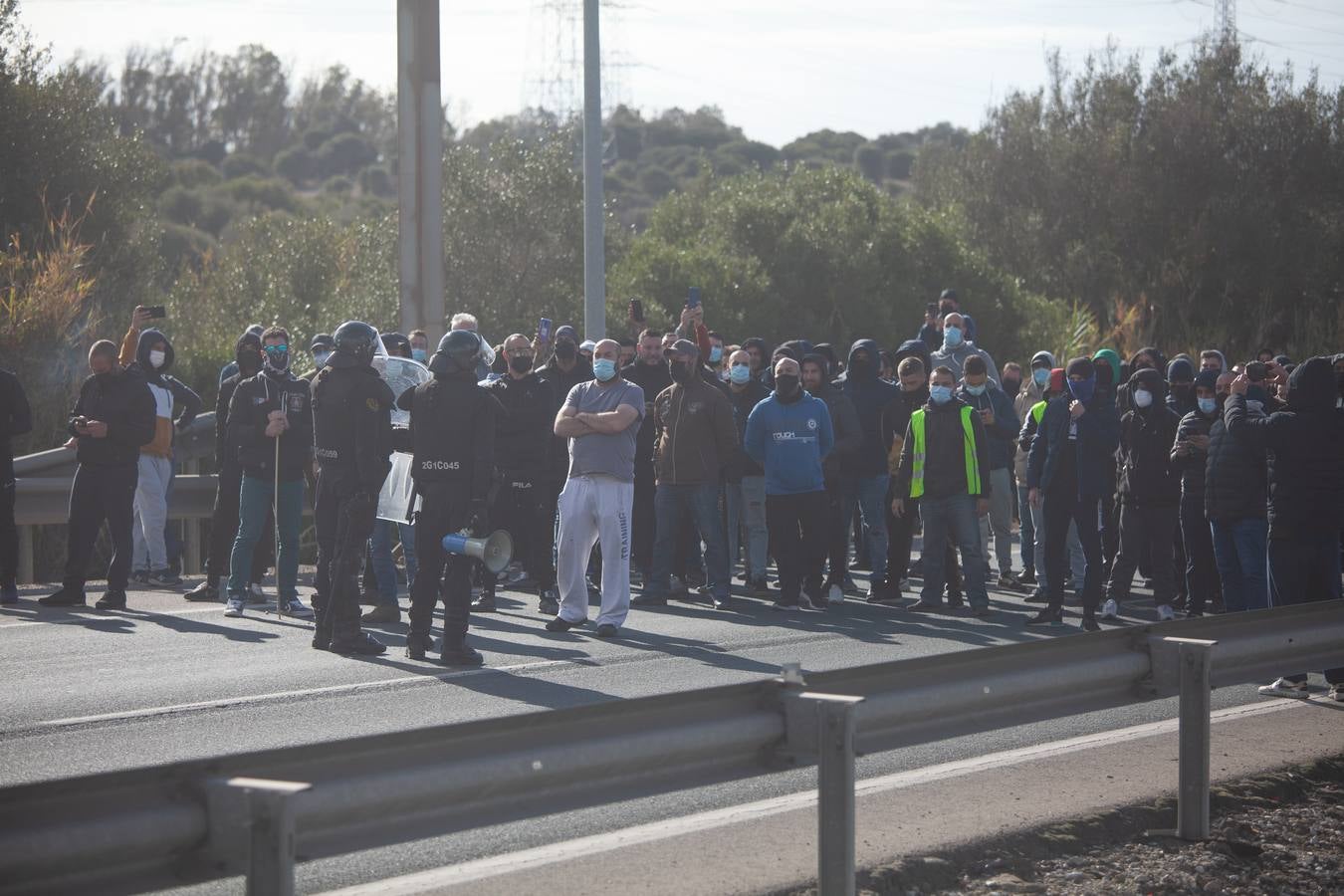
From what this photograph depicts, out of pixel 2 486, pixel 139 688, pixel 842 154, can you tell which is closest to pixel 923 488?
pixel 139 688

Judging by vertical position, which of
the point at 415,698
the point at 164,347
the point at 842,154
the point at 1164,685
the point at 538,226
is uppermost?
the point at 842,154

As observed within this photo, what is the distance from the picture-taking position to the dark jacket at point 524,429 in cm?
1330

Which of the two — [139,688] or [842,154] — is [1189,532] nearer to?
[139,688]

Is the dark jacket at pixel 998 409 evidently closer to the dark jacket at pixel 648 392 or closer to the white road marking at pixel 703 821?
the dark jacket at pixel 648 392

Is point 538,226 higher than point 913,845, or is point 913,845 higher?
point 538,226

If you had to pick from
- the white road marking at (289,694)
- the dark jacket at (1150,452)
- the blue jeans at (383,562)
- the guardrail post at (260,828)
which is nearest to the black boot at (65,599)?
the blue jeans at (383,562)

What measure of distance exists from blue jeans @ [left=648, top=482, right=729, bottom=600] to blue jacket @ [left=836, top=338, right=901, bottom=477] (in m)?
1.66

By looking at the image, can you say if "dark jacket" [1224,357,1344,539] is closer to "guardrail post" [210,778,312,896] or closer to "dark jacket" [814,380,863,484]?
"dark jacket" [814,380,863,484]

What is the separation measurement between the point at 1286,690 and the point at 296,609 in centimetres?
730

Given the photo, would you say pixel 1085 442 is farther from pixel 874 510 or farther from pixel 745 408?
pixel 745 408

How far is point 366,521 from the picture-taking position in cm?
1079

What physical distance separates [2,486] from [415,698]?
210 inches

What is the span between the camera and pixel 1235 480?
35.7 ft

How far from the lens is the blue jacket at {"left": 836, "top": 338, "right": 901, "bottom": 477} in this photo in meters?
14.8
